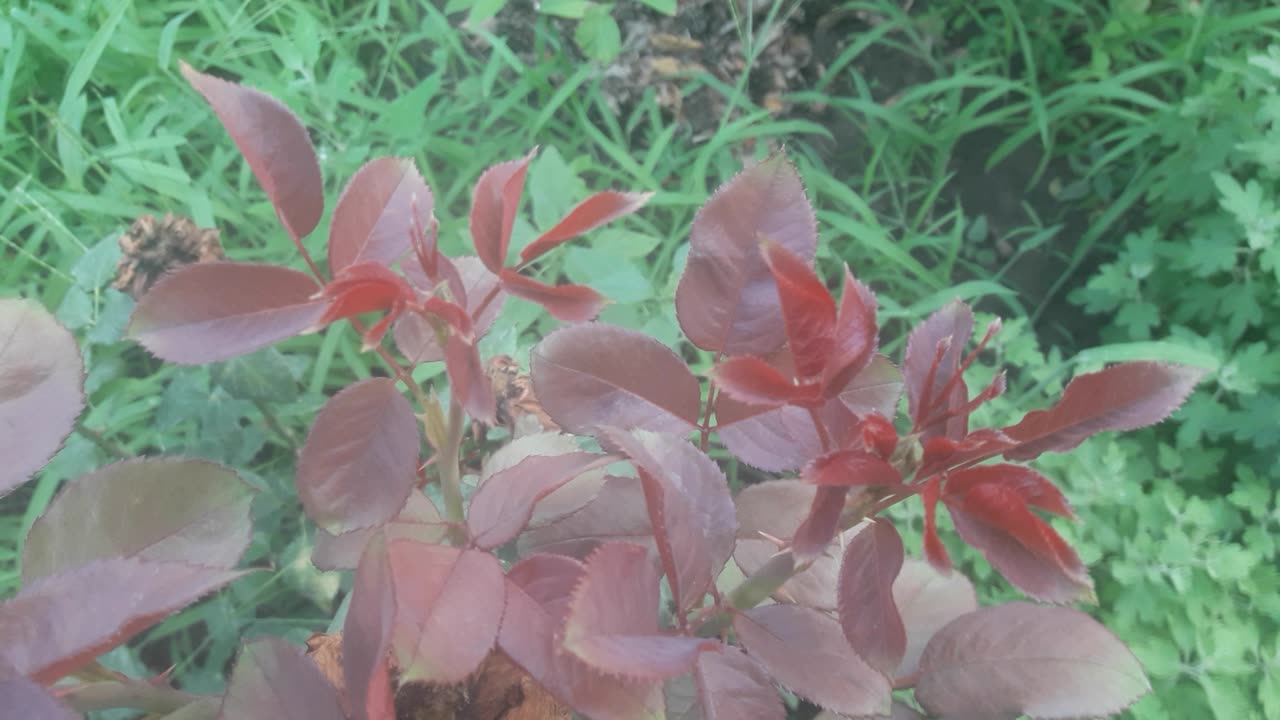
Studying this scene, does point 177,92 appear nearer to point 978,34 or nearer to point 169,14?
point 169,14

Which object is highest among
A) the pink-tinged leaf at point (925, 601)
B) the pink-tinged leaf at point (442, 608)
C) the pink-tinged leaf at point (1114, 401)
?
the pink-tinged leaf at point (1114, 401)

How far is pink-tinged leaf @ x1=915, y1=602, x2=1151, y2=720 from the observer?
0.45 meters

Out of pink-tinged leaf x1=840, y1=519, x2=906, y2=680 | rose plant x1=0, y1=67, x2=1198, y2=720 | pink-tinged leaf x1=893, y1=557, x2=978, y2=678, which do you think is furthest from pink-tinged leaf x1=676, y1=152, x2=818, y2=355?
pink-tinged leaf x1=893, y1=557, x2=978, y2=678

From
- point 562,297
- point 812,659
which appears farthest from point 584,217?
point 812,659

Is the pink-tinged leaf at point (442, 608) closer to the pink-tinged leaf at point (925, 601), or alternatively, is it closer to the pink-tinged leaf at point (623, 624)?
the pink-tinged leaf at point (623, 624)

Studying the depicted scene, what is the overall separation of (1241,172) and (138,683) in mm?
1913

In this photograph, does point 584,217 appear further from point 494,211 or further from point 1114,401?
point 1114,401

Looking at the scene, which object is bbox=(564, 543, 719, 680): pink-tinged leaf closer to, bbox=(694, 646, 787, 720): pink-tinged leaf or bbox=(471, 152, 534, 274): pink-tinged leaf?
bbox=(694, 646, 787, 720): pink-tinged leaf

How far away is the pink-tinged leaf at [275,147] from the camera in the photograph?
0.46 metres

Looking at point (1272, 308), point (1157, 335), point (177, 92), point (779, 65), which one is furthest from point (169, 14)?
point (1272, 308)

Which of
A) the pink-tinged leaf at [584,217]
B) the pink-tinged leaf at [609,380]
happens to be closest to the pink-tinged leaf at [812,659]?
the pink-tinged leaf at [609,380]

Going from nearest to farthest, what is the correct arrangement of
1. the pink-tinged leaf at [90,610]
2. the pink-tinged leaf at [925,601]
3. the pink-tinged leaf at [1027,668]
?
the pink-tinged leaf at [90,610] → the pink-tinged leaf at [1027,668] → the pink-tinged leaf at [925,601]

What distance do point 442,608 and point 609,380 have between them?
0.50 ft

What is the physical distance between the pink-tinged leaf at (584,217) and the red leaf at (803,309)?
119 mm
